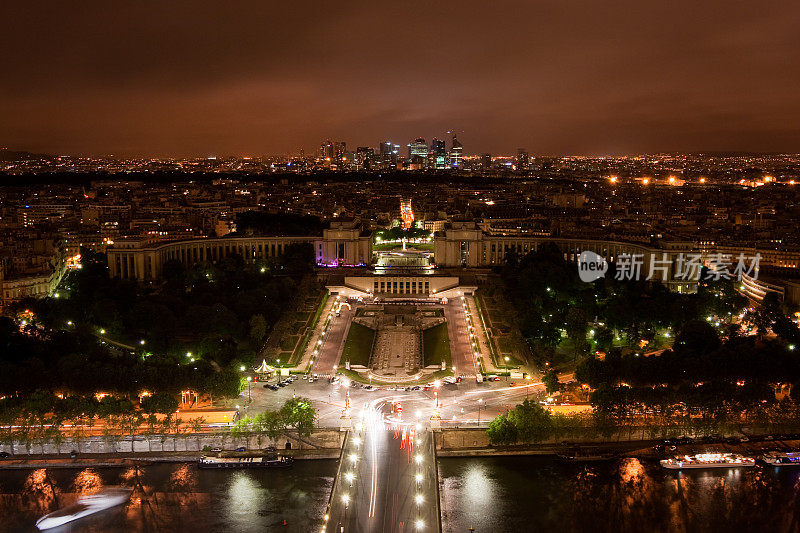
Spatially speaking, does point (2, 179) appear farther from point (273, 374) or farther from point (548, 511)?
point (548, 511)

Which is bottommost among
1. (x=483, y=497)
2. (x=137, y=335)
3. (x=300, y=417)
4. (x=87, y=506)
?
(x=87, y=506)

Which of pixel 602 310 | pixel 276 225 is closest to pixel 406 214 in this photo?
pixel 276 225

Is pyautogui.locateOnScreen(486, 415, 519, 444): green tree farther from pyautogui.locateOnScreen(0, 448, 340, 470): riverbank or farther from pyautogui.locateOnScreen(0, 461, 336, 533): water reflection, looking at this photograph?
pyautogui.locateOnScreen(0, 461, 336, 533): water reflection

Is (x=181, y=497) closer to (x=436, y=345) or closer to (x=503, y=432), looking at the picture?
(x=503, y=432)

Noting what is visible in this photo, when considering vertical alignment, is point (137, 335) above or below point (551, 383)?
below

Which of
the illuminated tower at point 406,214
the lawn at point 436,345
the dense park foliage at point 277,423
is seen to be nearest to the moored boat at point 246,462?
the dense park foliage at point 277,423

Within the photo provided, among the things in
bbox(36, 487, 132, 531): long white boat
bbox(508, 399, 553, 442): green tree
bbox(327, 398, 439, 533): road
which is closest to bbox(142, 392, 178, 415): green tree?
bbox(36, 487, 132, 531): long white boat

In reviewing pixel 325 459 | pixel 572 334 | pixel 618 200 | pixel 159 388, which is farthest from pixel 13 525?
pixel 618 200
